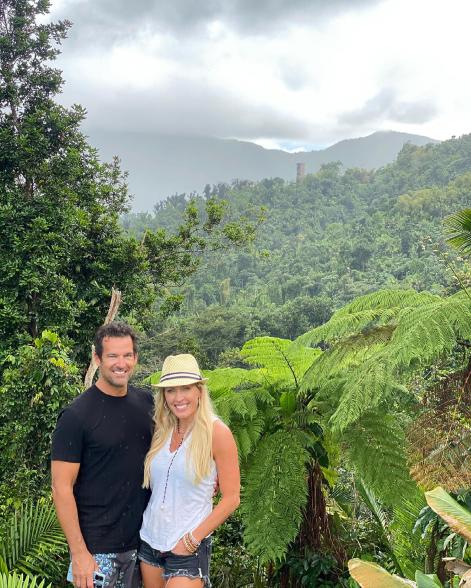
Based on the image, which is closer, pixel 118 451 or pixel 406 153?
pixel 118 451

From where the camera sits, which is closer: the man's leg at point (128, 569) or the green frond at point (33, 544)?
the man's leg at point (128, 569)

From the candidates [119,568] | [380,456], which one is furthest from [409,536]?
[119,568]

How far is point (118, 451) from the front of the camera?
187 centimetres

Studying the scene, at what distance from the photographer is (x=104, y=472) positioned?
73.3 inches

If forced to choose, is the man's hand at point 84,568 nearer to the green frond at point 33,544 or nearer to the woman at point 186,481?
the woman at point 186,481

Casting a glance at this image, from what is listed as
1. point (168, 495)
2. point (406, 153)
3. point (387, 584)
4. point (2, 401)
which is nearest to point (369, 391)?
point (387, 584)

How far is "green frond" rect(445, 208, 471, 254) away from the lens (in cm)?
245

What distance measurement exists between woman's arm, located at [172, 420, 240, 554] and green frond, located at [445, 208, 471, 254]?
139cm

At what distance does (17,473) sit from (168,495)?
3395mm

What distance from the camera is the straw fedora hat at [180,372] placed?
A: 1835 mm

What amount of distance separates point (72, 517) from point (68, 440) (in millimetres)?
245

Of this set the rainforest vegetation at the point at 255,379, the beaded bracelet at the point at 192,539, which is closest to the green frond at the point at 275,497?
the rainforest vegetation at the point at 255,379

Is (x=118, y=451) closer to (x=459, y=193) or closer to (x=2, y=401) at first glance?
(x=2, y=401)

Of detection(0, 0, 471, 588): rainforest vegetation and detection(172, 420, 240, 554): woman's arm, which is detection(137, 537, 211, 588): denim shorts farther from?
detection(0, 0, 471, 588): rainforest vegetation
